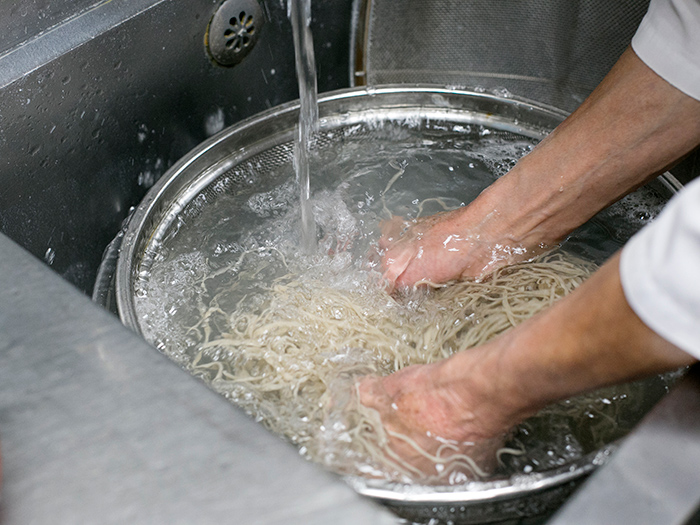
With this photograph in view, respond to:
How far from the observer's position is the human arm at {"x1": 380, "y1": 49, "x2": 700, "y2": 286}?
82cm

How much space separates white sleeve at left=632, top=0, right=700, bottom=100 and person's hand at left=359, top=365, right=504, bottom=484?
49cm

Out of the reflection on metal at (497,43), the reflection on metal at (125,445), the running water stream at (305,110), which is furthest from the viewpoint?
the reflection on metal at (497,43)

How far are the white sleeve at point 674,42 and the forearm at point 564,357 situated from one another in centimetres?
44

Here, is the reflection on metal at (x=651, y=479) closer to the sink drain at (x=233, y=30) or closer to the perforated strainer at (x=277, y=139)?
the perforated strainer at (x=277, y=139)

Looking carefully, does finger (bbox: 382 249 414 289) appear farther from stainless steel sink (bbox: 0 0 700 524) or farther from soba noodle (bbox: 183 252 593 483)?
stainless steel sink (bbox: 0 0 700 524)

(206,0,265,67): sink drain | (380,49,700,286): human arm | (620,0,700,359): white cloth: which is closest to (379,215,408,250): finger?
(380,49,700,286): human arm

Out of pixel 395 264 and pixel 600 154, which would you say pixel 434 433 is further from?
pixel 600 154

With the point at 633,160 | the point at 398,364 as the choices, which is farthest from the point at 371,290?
the point at 633,160

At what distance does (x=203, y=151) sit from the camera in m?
1.04

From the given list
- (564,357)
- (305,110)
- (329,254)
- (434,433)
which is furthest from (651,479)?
(305,110)

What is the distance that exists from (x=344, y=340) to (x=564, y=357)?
42 cm

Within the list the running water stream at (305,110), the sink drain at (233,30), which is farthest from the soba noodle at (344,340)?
the sink drain at (233,30)

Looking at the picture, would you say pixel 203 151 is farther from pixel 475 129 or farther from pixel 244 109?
pixel 475 129

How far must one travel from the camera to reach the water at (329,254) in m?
0.76
